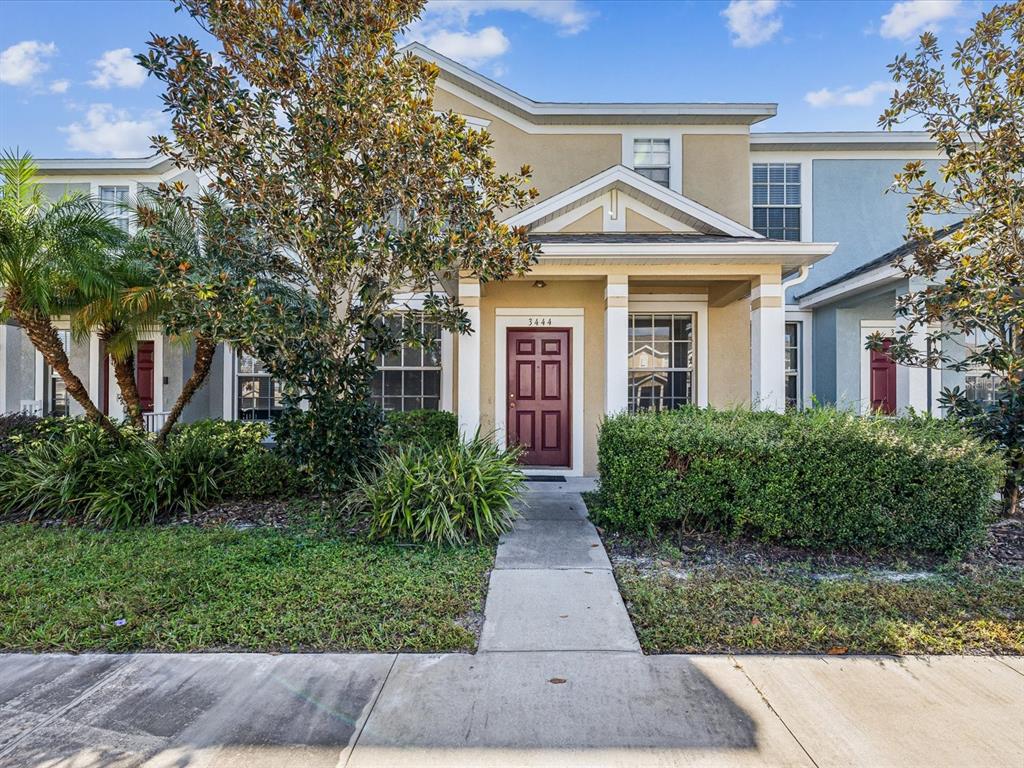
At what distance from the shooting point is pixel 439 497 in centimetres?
539

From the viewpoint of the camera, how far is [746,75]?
1067cm

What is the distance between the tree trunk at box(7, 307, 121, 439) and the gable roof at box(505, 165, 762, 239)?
20.7ft

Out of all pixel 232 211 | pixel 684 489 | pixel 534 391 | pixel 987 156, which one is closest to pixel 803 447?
pixel 684 489

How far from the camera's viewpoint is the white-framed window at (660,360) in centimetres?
933

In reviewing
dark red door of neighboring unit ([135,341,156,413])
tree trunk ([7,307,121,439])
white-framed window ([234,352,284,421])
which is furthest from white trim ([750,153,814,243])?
dark red door of neighboring unit ([135,341,156,413])

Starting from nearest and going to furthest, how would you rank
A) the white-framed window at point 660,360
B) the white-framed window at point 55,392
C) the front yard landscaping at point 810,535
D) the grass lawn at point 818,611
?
the grass lawn at point 818,611, the front yard landscaping at point 810,535, the white-framed window at point 660,360, the white-framed window at point 55,392

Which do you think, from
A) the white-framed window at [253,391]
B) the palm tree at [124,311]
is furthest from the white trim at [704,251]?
the white-framed window at [253,391]

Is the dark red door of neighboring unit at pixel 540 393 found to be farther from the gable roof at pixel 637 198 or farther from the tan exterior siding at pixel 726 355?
the tan exterior siding at pixel 726 355

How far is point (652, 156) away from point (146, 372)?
11337mm

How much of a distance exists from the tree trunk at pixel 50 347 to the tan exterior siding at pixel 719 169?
1026 cm

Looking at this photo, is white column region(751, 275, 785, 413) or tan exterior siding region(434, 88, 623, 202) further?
tan exterior siding region(434, 88, 623, 202)

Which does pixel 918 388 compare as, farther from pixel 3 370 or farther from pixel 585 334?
pixel 3 370

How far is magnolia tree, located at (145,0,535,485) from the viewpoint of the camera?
211 inches

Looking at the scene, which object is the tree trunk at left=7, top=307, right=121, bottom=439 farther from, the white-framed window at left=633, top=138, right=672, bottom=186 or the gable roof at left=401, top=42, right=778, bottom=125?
the white-framed window at left=633, top=138, right=672, bottom=186
